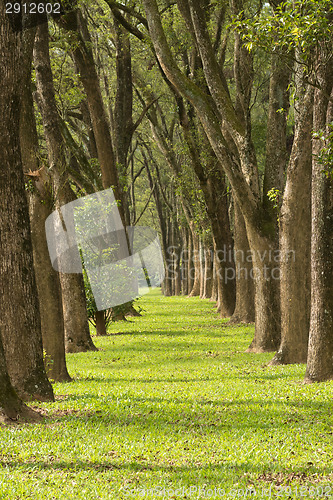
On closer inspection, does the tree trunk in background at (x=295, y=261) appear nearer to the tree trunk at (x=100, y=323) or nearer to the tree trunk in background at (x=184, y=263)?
the tree trunk at (x=100, y=323)

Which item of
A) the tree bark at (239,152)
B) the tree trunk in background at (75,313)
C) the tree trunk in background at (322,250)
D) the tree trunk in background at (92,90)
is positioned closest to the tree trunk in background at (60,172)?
the tree trunk in background at (75,313)

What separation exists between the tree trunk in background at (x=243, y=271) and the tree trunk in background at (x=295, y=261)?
643cm

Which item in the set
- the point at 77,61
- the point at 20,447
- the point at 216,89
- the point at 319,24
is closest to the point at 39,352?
the point at 20,447

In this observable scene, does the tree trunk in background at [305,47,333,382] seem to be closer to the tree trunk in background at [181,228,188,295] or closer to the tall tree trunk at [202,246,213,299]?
the tall tree trunk at [202,246,213,299]

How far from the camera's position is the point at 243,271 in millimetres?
17797

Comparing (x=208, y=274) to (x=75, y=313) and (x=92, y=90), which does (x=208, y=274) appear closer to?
(x=92, y=90)

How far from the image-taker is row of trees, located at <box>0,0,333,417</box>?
7.80 metres

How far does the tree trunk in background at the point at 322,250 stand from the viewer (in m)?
8.75

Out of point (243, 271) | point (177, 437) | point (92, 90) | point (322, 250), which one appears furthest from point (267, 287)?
point (92, 90)

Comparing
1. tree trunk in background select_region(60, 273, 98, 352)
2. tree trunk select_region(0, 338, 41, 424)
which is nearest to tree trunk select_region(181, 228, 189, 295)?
tree trunk in background select_region(60, 273, 98, 352)

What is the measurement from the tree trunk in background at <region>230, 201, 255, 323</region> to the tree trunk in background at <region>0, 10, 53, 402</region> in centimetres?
1014

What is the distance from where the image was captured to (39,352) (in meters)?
8.22

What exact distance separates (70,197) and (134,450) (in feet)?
29.6

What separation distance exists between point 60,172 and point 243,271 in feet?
23.6
